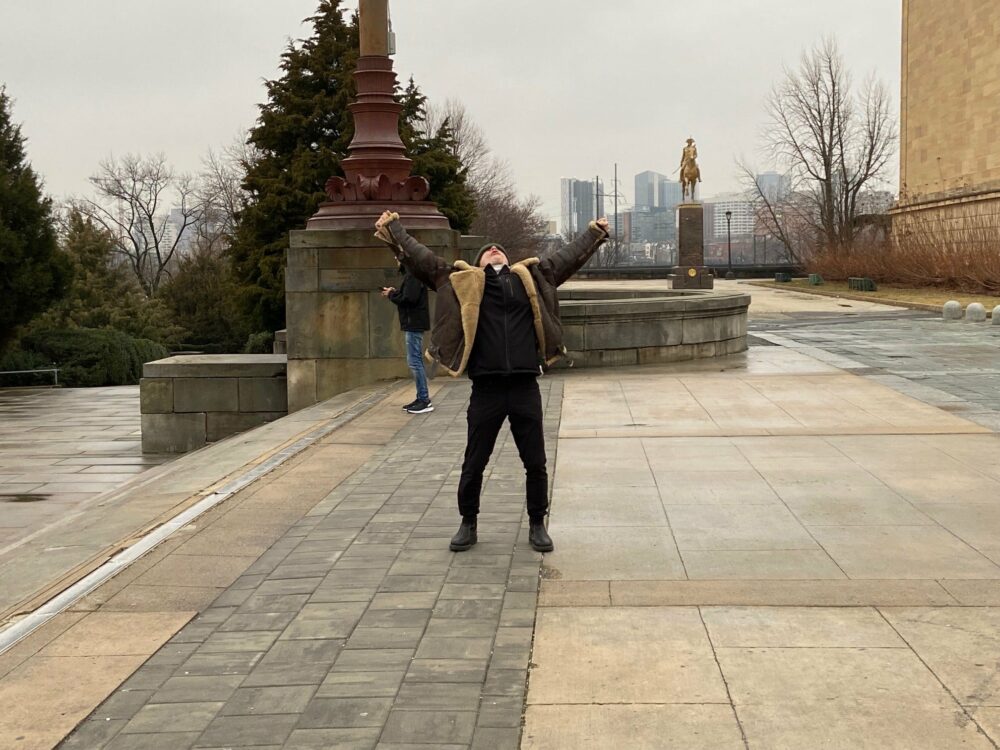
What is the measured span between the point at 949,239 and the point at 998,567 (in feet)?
116

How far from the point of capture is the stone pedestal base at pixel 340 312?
43.0ft

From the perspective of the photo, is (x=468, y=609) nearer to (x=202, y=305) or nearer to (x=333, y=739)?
(x=333, y=739)

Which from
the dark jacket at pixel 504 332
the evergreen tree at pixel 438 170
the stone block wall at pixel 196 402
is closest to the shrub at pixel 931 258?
the evergreen tree at pixel 438 170

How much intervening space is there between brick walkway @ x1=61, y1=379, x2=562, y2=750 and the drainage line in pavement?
2.24ft

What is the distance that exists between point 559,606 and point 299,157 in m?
24.2

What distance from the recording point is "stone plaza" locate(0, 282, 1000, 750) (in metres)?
3.80

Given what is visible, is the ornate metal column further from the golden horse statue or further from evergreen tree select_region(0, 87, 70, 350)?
the golden horse statue

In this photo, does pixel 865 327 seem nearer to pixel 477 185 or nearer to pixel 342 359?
pixel 342 359

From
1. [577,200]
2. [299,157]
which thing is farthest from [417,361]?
[577,200]

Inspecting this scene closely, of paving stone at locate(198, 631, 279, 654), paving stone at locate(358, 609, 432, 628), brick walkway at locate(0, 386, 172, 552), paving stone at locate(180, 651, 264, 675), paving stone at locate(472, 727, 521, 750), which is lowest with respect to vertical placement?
brick walkway at locate(0, 386, 172, 552)

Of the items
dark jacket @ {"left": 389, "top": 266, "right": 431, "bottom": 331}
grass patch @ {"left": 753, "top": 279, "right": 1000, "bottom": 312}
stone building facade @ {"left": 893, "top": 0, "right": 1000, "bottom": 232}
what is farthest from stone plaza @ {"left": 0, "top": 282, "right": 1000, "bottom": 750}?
stone building facade @ {"left": 893, "top": 0, "right": 1000, "bottom": 232}

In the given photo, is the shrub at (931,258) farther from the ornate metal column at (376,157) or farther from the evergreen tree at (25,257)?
the evergreen tree at (25,257)

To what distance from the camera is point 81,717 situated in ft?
12.9

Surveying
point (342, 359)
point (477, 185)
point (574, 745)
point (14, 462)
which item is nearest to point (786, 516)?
point (574, 745)
